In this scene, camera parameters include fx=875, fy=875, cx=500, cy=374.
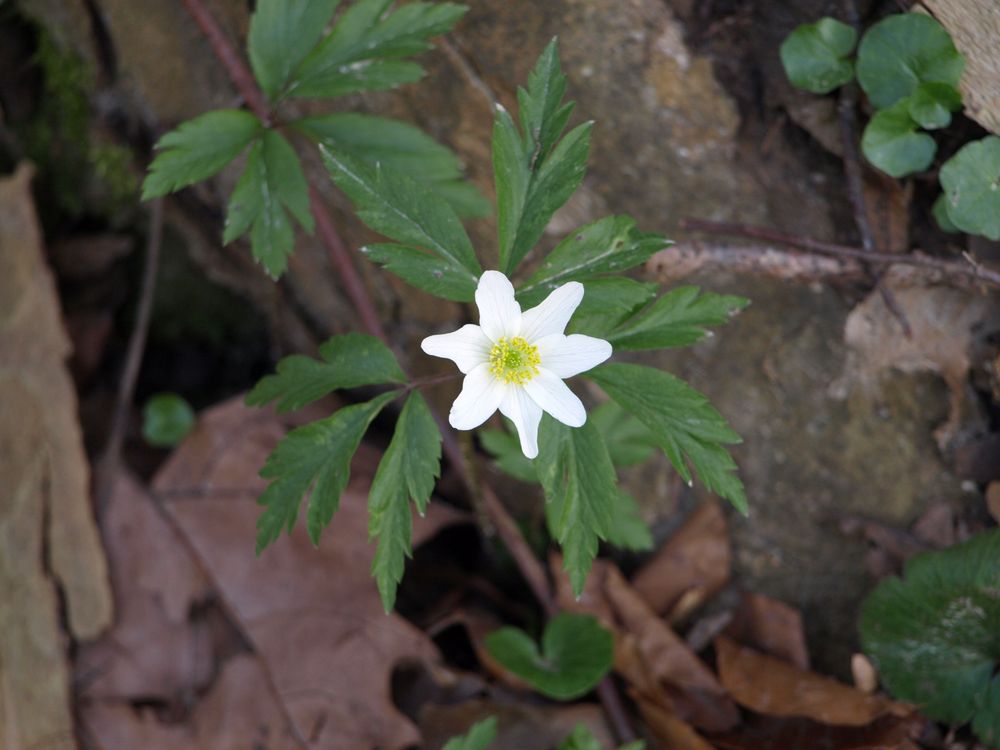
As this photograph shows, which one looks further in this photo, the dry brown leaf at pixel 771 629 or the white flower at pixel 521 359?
the dry brown leaf at pixel 771 629

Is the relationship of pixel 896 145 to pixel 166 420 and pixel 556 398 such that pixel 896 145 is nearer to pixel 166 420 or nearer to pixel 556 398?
pixel 556 398

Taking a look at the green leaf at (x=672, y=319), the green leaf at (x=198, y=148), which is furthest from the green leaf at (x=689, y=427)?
the green leaf at (x=198, y=148)

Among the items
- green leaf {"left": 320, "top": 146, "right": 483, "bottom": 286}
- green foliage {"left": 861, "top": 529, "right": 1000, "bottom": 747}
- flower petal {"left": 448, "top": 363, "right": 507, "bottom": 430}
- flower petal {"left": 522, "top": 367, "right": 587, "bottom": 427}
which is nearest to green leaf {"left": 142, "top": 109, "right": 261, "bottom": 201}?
green leaf {"left": 320, "top": 146, "right": 483, "bottom": 286}

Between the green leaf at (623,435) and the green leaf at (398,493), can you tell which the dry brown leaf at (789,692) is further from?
the green leaf at (398,493)

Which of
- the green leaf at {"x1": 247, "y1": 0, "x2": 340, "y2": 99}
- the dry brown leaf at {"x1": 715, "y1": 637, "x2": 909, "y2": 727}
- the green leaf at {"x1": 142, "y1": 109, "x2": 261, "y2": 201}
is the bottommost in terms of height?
the dry brown leaf at {"x1": 715, "y1": 637, "x2": 909, "y2": 727}

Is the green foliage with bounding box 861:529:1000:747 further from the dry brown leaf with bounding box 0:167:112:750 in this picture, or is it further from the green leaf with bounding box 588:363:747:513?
the dry brown leaf with bounding box 0:167:112:750

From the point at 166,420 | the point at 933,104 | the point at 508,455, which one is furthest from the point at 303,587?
the point at 933,104
